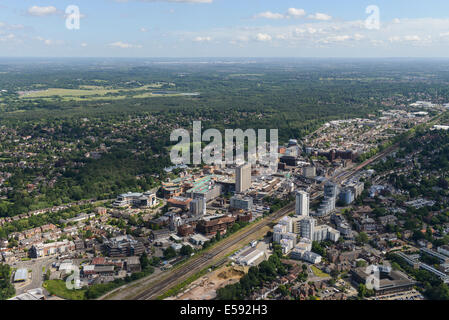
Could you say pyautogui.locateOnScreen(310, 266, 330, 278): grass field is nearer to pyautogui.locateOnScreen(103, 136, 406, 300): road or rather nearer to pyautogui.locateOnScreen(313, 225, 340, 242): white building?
pyautogui.locateOnScreen(313, 225, 340, 242): white building

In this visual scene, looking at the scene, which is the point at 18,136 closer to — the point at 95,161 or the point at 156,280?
the point at 95,161

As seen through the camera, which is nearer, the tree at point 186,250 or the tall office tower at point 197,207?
the tree at point 186,250

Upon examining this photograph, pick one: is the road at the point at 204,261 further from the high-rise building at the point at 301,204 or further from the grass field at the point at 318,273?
the grass field at the point at 318,273

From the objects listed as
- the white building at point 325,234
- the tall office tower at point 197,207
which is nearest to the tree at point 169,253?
the tall office tower at point 197,207

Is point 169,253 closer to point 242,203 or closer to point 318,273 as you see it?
point 318,273

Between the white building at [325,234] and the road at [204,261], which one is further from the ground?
the white building at [325,234]

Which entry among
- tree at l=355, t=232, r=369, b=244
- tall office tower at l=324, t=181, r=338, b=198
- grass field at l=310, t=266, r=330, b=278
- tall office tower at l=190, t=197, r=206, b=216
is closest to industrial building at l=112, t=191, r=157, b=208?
tall office tower at l=190, t=197, r=206, b=216

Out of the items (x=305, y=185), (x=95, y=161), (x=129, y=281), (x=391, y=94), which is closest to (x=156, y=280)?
(x=129, y=281)
